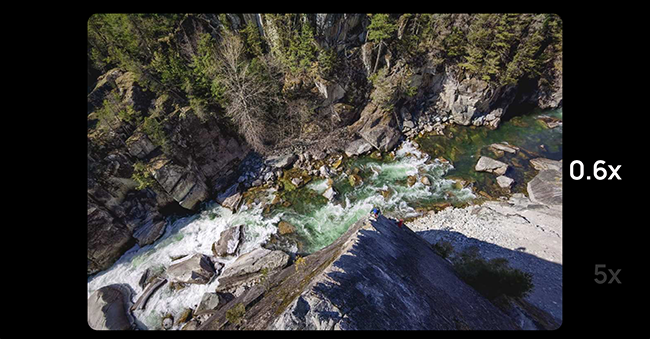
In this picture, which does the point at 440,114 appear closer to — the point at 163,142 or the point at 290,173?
the point at 290,173

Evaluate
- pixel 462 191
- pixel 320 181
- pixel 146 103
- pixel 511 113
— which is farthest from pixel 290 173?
pixel 511 113

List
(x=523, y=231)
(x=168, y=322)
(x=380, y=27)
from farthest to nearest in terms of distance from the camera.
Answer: (x=380, y=27) → (x=523, y=231) → (x=168, y=322)

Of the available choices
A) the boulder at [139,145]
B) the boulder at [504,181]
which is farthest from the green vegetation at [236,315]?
the boulder at [504,181]

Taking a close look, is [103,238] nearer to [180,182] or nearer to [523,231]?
[180,182]

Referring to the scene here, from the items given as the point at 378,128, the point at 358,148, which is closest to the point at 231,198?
the point at 358,148
